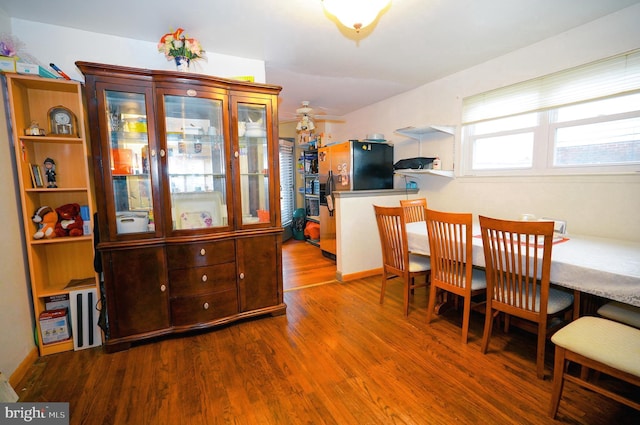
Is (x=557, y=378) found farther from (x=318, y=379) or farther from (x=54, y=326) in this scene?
(x=54, y=326)

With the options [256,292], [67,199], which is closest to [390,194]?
[256,292]

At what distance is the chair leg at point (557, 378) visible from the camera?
1.41 metres

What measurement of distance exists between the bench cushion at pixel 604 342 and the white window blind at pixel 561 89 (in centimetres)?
182

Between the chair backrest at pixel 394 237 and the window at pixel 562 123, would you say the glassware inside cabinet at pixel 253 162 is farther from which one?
the window at pixel 562 123

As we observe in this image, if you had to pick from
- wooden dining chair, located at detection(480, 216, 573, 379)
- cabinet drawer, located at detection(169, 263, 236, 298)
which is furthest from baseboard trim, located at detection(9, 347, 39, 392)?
wooden dining chair, located at detection(480, 216, 573, 379)

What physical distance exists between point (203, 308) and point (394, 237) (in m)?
1.75

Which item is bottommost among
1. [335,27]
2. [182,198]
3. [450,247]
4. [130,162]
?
[450,247]

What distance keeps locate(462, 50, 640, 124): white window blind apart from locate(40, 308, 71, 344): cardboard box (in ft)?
13.5

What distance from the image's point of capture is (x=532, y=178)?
8.76 ft

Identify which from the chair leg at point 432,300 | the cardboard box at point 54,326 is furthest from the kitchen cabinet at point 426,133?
the cardboard box at point 54,326

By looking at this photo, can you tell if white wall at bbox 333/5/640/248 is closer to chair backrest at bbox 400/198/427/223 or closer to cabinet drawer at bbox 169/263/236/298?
chair backrest at bbox 400/198/427/223

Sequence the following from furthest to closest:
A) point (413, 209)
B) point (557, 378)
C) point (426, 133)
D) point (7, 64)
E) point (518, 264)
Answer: point (426, 133) < point (413, 209) < point (7, 64) < point (518, 264) < point (557, 378)

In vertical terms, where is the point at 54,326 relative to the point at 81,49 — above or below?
below

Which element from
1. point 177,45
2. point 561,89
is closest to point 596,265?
point 561,89
